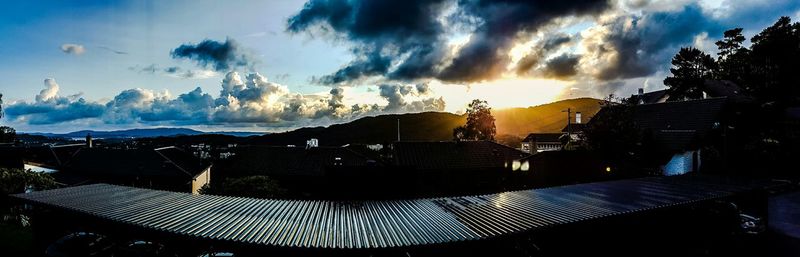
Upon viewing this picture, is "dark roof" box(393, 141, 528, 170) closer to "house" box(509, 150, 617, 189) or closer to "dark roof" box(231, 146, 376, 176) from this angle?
"house" box(509, 150, 617, 189)

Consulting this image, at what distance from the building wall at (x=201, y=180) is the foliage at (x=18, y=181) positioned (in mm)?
17235

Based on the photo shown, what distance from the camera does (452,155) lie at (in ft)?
139

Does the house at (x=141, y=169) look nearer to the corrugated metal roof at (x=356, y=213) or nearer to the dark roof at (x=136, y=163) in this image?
the dark roof at (x=136, y=163)

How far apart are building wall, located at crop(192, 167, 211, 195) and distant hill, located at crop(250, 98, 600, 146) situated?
7955 centimetres

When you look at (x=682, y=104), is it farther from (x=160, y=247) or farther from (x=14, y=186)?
(x=14, y=186)

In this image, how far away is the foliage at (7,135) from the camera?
257ft

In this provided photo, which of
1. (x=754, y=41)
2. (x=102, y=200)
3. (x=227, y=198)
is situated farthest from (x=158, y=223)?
(x=754, y=41)

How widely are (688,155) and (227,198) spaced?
34.6m

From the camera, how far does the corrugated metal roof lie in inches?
366

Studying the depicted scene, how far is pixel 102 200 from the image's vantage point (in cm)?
1339

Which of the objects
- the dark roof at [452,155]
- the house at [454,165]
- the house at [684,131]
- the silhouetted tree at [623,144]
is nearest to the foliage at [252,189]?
the house at [454,165]

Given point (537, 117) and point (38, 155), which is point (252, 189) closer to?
point (38, 155)

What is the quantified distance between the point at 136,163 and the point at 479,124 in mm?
53326

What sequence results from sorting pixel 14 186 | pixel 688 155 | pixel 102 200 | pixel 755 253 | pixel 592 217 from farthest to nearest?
pixel 688 155 < pixel 14 186 < pixel 755 253 < pixel 102 200 < pixel 592 217
